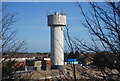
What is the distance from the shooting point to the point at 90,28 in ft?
7.77

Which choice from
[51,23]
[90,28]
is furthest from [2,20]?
[51,23]

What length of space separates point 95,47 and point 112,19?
0.39 metres

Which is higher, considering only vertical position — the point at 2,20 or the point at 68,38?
the point at 2,20

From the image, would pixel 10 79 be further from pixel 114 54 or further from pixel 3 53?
pixel 114 54

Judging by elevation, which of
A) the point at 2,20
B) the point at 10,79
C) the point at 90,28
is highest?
the point at 2,20

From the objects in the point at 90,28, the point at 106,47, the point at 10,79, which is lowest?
the point at 10,79

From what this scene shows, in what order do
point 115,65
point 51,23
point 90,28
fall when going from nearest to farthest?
point 115,65 < point 90,28 < point 51,23

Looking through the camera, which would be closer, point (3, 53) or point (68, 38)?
point (68, 38)

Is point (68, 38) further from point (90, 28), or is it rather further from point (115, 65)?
point (115, 65)

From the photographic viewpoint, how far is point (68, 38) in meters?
2.52

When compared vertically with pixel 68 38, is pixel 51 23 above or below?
above

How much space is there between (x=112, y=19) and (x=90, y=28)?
28cm

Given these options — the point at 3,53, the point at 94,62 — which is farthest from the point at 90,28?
the point at 3,53

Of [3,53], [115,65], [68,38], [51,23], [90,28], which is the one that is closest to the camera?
[115,65]
